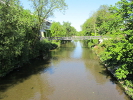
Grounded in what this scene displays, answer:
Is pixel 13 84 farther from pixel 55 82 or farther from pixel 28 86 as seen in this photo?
pixel 55 82

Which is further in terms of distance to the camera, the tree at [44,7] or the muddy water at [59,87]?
the tree at [44,7]

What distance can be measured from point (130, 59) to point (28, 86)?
30.3 ft

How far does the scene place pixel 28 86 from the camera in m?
10.9

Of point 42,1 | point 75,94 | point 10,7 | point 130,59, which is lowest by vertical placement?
point 75,94

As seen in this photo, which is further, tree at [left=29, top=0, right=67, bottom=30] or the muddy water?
tree at [left=29, top=0, right=67, bottom=30]

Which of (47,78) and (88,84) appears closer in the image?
(88,84)

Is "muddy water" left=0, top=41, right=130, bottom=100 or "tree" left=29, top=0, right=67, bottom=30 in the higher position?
"tree" left=29, top=0, right=67, bottom=30

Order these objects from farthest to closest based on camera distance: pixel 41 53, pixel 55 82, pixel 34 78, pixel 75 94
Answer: pixel 41 53 → pixel 34 78 → pixel 55 82 → pixel 75 94

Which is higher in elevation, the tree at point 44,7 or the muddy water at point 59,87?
the tree at point 44,7

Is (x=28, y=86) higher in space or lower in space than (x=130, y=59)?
lower

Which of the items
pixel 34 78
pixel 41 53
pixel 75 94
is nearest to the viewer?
pixel 75 94

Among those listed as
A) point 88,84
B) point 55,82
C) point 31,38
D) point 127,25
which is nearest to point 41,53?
point 31,38

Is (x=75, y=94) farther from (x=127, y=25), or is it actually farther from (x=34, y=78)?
(x=127, y=25)

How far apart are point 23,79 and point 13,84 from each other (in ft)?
4.35
